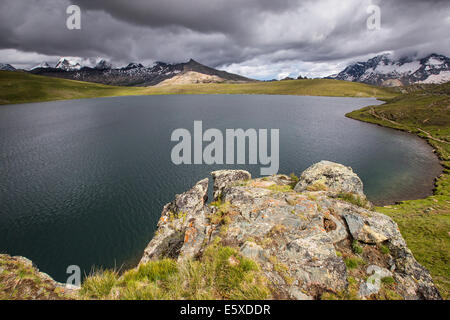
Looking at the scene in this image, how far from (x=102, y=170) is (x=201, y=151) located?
81.3 feet

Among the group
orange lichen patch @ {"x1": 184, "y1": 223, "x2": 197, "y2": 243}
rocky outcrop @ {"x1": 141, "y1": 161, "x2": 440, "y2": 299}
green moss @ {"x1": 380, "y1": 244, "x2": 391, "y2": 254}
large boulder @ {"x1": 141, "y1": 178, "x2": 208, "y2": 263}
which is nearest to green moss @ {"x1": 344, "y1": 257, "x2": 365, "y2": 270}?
rocky outcrop @ {"x1": 141, "y1": 161, "x2": 440, "y2": 299}

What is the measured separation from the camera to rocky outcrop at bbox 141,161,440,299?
8719 mm

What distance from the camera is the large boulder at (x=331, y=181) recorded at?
20297 millimetres

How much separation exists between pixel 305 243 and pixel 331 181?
1330 cm

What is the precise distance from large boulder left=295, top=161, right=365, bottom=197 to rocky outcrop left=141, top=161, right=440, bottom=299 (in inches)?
117

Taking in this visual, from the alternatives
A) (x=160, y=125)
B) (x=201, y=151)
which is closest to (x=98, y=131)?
(x=160, y=125)

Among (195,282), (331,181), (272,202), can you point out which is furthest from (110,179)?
(331,181)

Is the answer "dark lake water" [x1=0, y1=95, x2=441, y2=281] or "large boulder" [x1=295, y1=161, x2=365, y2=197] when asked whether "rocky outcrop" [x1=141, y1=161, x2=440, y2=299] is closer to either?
"large boulder" [x1=295, y1=161, x2=365, y2=197]

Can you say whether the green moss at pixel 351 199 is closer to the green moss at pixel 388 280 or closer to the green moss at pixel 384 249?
the green moss at pixel 384 249

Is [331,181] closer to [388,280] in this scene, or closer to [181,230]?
[388,280]

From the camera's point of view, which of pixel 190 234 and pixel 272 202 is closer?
pixel 190 234

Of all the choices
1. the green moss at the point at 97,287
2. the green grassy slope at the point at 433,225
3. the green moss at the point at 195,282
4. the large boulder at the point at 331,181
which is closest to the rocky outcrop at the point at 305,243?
the green moss at the point at 195,282

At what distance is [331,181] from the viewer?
2136cm
